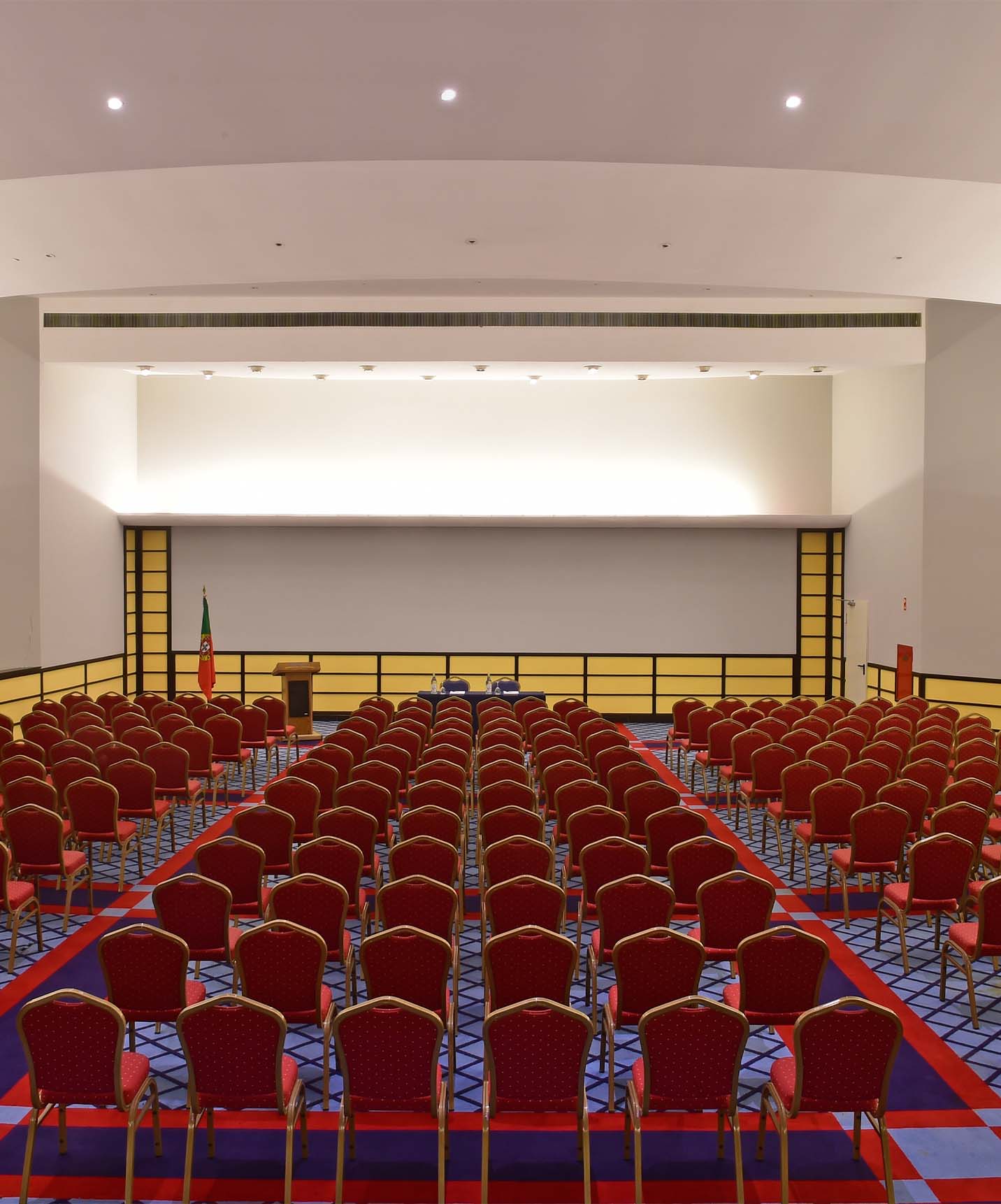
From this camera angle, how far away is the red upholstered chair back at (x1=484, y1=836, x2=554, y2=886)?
7273 millimetres

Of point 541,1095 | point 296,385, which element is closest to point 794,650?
point 296,385

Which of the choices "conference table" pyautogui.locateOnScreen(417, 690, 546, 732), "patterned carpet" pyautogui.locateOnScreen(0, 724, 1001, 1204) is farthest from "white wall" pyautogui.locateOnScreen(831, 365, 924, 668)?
"patterned carpet" pyautogui.locateOnScreen(0, 724, 1001, 1204)

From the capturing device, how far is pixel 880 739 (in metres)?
11.7

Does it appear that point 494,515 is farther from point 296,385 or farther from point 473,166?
point 473,166

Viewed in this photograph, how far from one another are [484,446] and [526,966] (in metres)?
15.8

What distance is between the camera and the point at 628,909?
6363 millimetres

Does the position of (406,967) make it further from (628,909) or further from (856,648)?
(856,648)

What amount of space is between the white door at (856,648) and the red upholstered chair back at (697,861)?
42.1ft

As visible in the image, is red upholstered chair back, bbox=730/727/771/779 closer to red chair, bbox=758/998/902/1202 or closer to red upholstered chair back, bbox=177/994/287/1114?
red chair, bbox=758/998/902/1202

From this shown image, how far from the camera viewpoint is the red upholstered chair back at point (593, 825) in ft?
26.9

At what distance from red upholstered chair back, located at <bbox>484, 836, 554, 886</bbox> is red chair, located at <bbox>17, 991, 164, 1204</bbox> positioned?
3.02 meters

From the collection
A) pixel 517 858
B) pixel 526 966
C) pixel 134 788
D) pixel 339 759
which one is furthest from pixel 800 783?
pixel 134 788

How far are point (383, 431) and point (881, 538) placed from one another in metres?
9.41

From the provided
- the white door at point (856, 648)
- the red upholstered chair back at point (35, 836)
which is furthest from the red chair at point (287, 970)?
the white door at point (856, 648)
